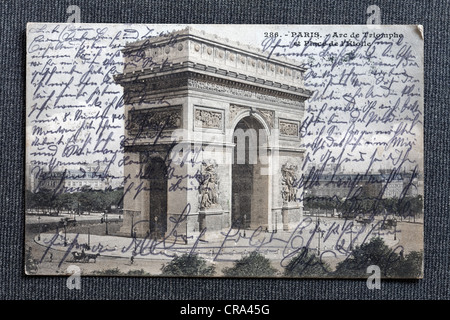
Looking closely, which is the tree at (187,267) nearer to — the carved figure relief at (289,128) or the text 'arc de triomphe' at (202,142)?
the text 'arc de triomphe' at (202,142)

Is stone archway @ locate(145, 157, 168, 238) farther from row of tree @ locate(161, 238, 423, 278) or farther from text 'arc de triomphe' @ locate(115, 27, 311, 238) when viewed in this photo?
row of tree @ locate(161, 238, 423, 278)

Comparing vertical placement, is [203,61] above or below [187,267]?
above

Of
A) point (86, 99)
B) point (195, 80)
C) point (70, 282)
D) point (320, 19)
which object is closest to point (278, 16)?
point (320, 19)

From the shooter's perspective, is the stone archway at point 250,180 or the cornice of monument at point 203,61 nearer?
the cornice of monument at point 203,61


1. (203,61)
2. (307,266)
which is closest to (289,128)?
(203,61)

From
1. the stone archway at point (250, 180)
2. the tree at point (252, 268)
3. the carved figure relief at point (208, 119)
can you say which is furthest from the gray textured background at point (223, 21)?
the carved figure relief at point (208, 119)

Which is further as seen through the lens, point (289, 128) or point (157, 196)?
point (289, 128)

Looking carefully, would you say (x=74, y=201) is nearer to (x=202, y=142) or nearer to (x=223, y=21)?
(x=202, y=142)
